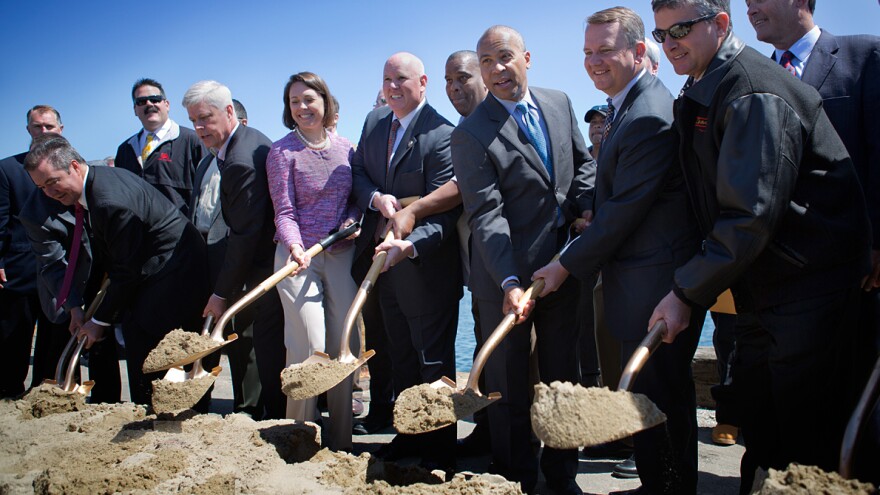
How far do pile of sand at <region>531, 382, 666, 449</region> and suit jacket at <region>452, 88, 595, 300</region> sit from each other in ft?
3.31

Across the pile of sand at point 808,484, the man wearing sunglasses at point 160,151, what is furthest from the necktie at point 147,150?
the pile of sand at point 808,484

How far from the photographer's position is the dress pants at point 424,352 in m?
3.74

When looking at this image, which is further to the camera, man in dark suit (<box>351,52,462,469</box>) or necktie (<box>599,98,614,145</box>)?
man in dark suit (<box>351,52,462,469</box>)

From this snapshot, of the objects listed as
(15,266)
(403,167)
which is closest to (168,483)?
(403,167)

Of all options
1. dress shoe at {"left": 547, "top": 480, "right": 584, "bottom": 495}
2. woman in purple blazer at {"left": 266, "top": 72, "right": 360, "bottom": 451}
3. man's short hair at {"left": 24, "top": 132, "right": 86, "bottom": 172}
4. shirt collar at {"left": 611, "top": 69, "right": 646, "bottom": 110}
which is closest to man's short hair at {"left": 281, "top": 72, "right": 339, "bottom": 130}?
woman in purple blazer at {"left": 266, "top": 72, "right": 360, "bottom": 451}

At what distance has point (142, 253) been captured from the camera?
14.9ft

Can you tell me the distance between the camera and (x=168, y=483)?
3.06 meters

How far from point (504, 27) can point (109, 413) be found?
10.1 ft

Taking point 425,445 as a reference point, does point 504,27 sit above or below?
above

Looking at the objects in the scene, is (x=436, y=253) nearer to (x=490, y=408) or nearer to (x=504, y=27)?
(x=490, y=408)

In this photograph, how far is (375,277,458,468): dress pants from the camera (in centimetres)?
374

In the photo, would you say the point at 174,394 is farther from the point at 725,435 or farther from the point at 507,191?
the point at 725,435

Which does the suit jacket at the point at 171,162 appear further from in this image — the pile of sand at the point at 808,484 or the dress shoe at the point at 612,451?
the pile of sand at the point at 808,484

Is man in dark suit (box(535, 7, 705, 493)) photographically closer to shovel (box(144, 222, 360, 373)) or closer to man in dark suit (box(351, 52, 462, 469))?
man in dark suit (box(351, 52, 462, 469))
